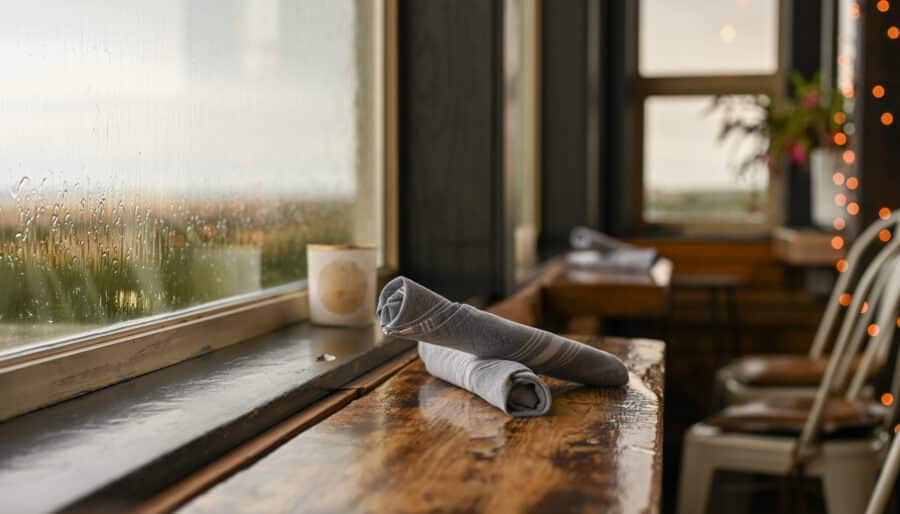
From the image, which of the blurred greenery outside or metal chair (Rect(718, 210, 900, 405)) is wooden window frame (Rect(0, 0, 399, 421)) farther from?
metal chair (Rect(718, 210, 900, 405))

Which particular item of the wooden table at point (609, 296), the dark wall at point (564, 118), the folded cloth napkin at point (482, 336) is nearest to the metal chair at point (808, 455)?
the wooden table at point (609, 296)

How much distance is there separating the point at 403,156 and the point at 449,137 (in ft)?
0.31

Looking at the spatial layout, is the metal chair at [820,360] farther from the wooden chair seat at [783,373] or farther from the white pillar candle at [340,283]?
the white pillar candle at [340,283]

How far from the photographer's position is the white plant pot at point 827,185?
13.8 feet

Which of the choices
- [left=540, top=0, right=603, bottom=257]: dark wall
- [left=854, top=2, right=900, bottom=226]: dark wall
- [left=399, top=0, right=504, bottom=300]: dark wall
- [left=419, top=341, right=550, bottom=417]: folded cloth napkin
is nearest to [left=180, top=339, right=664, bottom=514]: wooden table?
[left=419, top=341, right=550, bottom=417]: folded cloth napkin

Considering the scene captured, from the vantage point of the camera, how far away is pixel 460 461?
743mm

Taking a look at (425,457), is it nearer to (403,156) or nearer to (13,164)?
(13,164)

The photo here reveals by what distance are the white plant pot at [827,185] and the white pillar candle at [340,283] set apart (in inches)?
123

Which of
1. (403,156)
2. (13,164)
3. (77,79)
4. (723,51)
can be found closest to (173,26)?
(77,79)

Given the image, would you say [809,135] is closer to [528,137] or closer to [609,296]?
[528,137]

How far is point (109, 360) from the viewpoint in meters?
0.99

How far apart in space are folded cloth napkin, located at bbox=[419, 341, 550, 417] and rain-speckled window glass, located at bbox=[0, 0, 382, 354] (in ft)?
Result: 1.19

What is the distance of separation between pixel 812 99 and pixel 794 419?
2352 mm

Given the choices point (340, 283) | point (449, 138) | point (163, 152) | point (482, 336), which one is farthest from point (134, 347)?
point (449, 138)
